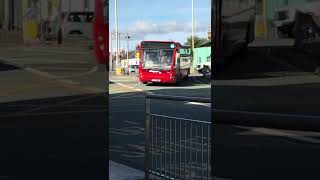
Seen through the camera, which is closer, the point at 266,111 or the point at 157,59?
the point at 266,111

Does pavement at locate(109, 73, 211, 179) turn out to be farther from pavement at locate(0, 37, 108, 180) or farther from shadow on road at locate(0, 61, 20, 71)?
shadow on road at locate(0, 61, 20, 71)

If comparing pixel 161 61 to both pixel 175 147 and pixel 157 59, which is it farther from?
pixel 175 147

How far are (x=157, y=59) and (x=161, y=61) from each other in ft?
1.25

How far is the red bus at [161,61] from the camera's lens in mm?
28453

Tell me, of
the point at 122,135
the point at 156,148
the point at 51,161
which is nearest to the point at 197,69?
the point at 122,135

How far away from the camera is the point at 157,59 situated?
2898cm

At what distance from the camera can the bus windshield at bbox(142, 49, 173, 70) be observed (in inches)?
1122

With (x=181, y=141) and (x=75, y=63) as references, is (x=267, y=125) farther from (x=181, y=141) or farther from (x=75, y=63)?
(x=181, y=141)

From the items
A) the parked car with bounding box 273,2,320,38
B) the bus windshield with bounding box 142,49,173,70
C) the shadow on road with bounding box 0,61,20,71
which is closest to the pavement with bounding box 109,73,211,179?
the parked car with bounding box 273,2,320,38

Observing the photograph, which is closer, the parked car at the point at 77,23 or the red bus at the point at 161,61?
the parked car at the point at 77,23

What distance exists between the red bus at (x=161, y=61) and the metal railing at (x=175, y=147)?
73.3 feet

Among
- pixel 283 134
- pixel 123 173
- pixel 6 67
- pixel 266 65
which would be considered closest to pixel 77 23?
pixel 6 67

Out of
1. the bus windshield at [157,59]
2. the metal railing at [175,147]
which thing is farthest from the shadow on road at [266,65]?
the bus windshield at [157,59]

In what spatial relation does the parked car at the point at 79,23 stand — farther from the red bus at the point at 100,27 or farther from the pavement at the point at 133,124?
the pavement at the point at 133,124
